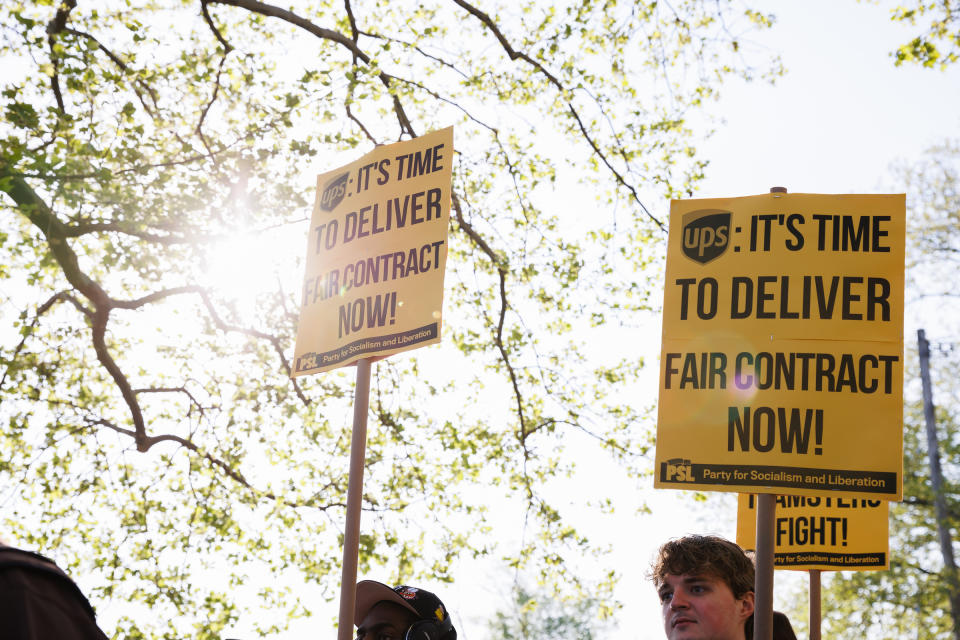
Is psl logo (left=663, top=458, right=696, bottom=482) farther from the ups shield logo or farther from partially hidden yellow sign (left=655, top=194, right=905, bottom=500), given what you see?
the ups shield logo

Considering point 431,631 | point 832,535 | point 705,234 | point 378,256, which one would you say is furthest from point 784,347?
point 832,535

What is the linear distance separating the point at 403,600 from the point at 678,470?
1.35m

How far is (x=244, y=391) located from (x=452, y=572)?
289cm

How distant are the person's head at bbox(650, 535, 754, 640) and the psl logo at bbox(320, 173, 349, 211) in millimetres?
2164

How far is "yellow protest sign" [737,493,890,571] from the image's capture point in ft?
18.6

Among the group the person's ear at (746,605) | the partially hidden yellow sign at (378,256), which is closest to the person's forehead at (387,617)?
the partially hidden yellow sign at (378,256)

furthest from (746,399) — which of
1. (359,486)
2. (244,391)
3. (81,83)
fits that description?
(244,391)

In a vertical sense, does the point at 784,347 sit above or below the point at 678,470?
above

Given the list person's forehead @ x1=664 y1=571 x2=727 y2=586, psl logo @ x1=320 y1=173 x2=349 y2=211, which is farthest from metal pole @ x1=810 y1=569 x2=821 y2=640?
psl logo @ x1=320 y1=173 x2=349 y2=211

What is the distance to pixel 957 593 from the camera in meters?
18.6

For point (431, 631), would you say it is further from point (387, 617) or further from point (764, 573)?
point (764, 573)

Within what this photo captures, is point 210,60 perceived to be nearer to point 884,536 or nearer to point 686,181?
point 686,181

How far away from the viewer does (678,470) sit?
151 inches

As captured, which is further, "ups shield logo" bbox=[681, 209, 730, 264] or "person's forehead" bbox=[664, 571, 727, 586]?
"ups shield logo" bbox=[681, 209, 730, 264]
